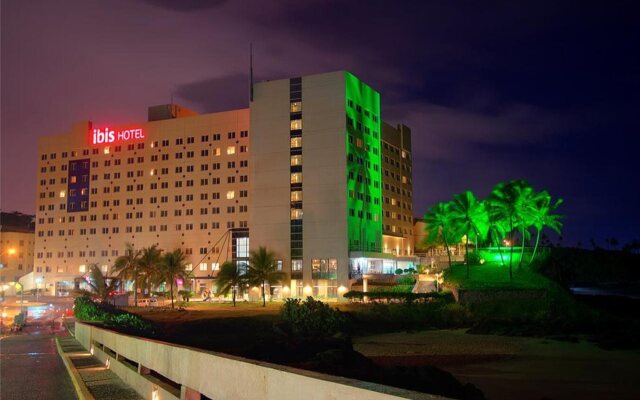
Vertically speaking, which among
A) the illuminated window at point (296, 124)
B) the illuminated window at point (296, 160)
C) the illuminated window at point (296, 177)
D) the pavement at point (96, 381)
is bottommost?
the pavement at point (96, 381)

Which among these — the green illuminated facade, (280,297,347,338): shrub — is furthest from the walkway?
the green illuminated facade

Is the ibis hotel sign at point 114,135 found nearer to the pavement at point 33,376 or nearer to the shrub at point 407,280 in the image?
the shrub at point 407,280

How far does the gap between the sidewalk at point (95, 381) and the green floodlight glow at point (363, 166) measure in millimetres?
77591

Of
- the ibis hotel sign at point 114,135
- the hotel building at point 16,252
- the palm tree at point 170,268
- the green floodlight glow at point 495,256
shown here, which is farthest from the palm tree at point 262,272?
the hotel building at point 16,252

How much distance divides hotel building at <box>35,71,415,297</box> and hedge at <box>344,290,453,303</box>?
1256cm

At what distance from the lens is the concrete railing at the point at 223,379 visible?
5645 millimetres

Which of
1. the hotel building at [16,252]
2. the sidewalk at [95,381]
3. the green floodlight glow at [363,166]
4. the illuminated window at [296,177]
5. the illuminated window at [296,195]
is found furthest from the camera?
the hotel building at [16,252]

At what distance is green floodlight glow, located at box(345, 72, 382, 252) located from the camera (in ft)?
318

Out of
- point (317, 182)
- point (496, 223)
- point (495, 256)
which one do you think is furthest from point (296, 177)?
point (495, 256)

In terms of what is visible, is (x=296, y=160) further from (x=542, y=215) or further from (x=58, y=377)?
(x=58, y=377)

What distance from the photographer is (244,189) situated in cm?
11256

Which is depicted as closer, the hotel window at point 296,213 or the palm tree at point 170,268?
the palm tree at point 170,268

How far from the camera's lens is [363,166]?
333 ft

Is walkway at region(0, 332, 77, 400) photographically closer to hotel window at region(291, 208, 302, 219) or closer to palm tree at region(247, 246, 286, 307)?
palm tree at region(247, 246, 286, 307)
